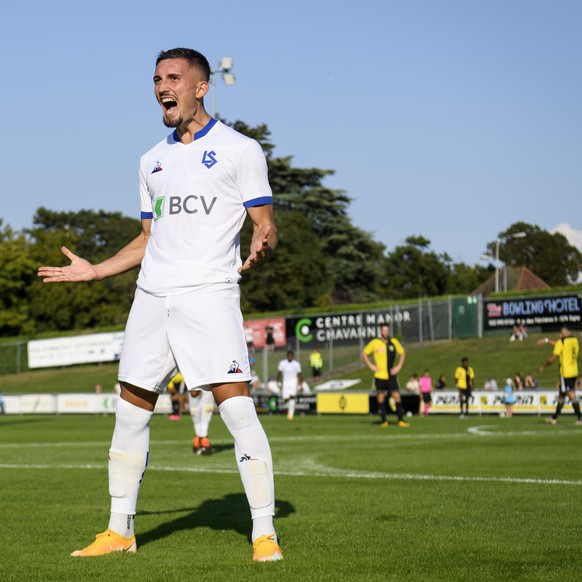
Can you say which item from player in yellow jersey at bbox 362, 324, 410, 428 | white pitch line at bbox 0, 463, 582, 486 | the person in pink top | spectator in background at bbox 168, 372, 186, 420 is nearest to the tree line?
spectator in background at bbox 168, 372, 186, 420

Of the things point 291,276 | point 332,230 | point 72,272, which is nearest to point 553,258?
point 332,230

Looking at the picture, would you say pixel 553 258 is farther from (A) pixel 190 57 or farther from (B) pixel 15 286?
(A) pixel 190 57

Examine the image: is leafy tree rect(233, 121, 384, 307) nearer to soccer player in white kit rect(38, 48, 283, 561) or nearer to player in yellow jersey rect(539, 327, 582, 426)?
player in yellow jersey rect(539, 327, 582, 426)

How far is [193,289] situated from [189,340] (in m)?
0.27

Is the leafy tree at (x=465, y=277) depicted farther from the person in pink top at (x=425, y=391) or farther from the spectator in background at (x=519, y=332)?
the person in pink top at (x=425, y=391)

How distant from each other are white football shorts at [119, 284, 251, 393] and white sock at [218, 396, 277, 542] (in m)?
0.16

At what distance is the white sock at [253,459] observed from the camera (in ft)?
18.6

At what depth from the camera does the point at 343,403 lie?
3944cm

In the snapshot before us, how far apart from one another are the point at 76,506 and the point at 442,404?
1233 inches

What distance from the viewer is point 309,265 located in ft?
289

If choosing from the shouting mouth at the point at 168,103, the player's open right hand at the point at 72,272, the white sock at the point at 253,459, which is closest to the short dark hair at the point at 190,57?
the shouting mouth at the point at 168,103

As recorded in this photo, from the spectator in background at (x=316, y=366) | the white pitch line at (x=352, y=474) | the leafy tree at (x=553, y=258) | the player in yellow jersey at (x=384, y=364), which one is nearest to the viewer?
the white pitch line at (x=352, y=474)

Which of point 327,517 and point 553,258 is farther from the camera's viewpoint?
point 553,258

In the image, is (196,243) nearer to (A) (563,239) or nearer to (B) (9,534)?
(B) (9,534)
